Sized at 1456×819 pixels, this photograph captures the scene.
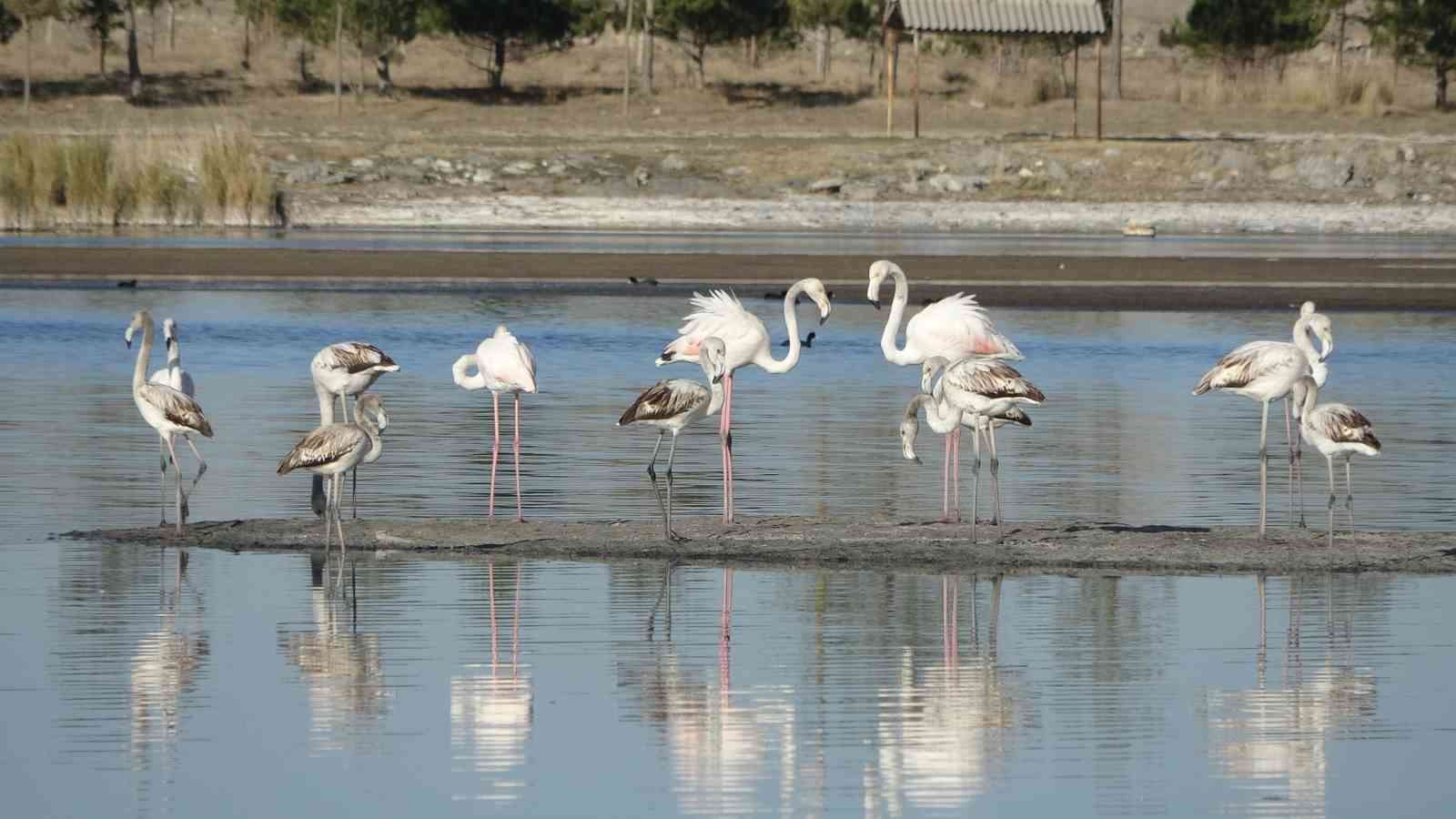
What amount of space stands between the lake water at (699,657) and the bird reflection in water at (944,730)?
23 millimetres

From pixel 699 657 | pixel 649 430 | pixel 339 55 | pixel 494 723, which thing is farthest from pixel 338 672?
pixel 339 55

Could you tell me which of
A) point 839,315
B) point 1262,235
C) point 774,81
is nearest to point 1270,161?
point 1262,235

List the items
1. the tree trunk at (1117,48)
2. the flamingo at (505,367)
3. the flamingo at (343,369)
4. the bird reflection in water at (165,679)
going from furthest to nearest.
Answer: the tree trunk at (1117,48), the flamingo at (505,367), the flamingo at (343,369), the bird reflection in water at (165,679)

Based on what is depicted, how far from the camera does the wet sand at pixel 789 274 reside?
3125 centimetres

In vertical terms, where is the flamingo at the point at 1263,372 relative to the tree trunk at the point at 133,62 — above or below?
below

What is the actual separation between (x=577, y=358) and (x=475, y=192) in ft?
75.9

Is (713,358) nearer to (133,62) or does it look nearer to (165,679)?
(165,679)

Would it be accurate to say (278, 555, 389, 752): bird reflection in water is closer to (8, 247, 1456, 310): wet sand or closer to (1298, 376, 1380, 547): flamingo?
(1298, 376, 1380, 547): flamingo

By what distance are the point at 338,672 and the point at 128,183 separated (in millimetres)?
33888

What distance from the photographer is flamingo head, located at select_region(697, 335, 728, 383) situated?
A: 517 inches

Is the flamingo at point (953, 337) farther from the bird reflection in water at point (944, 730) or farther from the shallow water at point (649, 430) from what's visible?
the bird reflection in water at point (944, 730)

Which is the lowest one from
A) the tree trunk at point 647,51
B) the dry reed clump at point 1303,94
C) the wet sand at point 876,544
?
the wet sand at point 876,544

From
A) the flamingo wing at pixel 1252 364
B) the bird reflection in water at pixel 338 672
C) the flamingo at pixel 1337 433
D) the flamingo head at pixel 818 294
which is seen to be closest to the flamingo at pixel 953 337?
the flamingo head at pixel 818 294

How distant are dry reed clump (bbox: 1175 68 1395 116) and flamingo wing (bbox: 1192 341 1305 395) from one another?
→ 4983 cm
